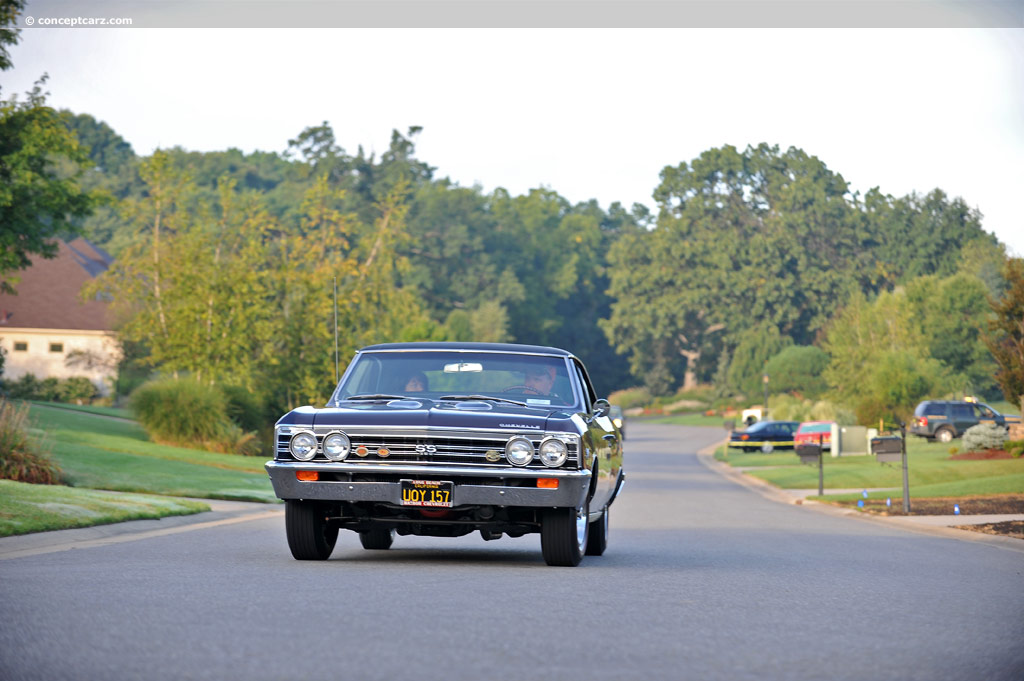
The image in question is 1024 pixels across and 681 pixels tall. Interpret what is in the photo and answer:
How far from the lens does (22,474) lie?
20.3 meters

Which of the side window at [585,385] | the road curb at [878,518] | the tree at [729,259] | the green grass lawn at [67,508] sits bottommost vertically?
the road curb at [878,518]

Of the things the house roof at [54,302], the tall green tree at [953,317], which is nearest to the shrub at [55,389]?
the house roof at [54,302]

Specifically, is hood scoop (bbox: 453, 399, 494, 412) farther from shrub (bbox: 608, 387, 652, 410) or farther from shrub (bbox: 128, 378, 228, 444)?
shrub (bbox: 608, 387, 652, 410)

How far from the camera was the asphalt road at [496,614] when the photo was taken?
21.5 ft

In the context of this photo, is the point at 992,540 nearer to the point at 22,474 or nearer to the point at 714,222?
the point at 22,474

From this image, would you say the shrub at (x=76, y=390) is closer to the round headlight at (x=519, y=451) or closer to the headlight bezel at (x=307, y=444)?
the headlight bezel at (x=307, y=444)

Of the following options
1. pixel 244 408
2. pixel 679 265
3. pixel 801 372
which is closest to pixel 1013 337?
pixel 244 408

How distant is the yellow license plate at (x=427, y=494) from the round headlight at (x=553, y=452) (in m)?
0.73

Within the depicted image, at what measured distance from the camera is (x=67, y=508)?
16.0 m

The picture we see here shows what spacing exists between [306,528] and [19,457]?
35.9 feet

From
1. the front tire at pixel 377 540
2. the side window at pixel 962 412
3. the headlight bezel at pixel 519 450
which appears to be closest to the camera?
the headlight bezel at pixel 519 450

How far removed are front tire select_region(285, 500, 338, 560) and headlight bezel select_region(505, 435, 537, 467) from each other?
1.57m

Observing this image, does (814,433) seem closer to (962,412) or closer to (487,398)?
(962,412)

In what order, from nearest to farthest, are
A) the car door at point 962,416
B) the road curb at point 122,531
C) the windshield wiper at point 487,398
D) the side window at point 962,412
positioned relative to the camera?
1. the windshield wiper at point 487,398
2. the road curb at point 122,531
3. the car door at point 962,416
4. the side window at point 962,412
